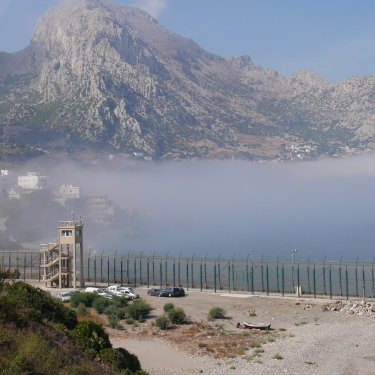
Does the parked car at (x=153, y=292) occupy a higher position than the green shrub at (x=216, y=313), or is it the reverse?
the parked car at (x=153, y=292)

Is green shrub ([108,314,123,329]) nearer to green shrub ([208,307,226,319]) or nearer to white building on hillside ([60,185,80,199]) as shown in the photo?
green shrub ([208,307,226,319])

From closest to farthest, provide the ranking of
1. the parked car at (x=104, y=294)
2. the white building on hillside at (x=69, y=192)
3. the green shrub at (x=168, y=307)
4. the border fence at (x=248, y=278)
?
the green shrub at (x=168, y=307)
the parked car at (x=104, y=294)
the border fence at (x=248, y=278)
the white building on hillside at (x=69, y=192)

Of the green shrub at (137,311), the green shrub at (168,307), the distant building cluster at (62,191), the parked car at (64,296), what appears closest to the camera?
the green shrub at (137,311)

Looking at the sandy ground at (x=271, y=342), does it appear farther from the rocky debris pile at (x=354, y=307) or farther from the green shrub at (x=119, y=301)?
the green shrub at (x=119, y=301)

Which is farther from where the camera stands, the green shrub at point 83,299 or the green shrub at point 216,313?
the green shrub at point 83,299

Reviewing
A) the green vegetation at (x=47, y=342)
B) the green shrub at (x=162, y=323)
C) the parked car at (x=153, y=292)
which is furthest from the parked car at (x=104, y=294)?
the green vegetation at (x=47, y=342)

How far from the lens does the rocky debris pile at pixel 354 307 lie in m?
41.9


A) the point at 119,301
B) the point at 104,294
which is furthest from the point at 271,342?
the point at 104,294

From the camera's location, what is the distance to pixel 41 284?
55.5 meters

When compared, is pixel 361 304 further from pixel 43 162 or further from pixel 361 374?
pixel 43 162

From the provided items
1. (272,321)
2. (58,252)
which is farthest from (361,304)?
(58,252)

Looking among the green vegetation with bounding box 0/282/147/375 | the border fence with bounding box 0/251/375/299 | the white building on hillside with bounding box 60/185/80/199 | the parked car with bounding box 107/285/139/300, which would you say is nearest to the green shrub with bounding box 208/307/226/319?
the parked car with bounding box 107/285/139/300

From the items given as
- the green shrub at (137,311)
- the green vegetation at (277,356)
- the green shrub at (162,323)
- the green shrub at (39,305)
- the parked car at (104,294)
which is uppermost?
the green shrub at (39,305)

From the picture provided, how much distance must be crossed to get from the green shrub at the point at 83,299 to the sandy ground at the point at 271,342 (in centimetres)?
459
